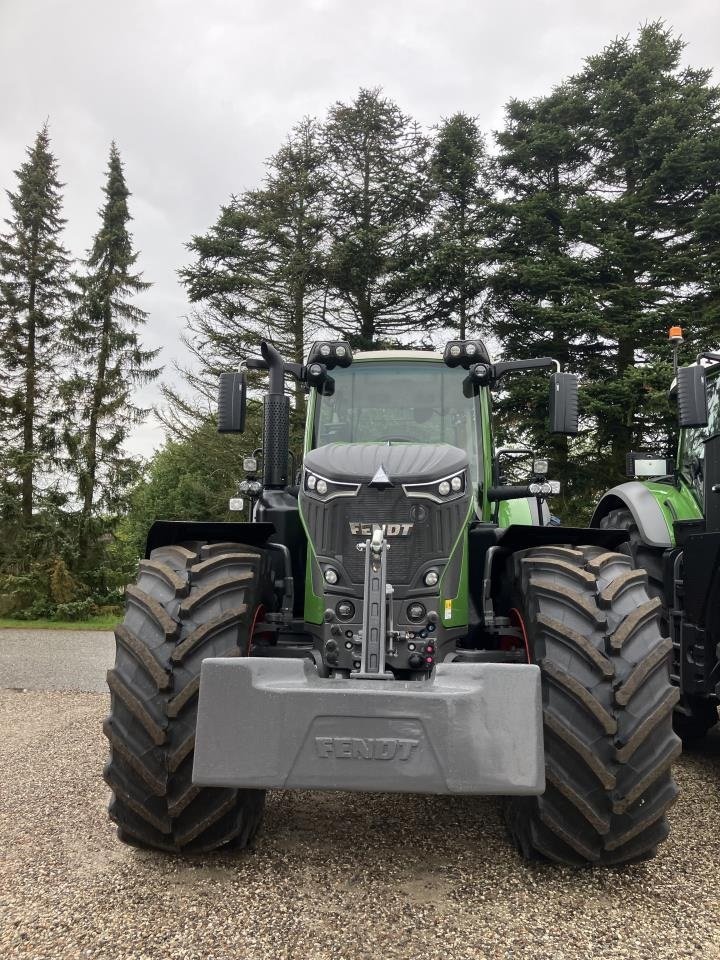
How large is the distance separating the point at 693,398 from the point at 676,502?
89 centimetres

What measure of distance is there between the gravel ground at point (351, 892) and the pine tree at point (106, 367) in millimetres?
15351

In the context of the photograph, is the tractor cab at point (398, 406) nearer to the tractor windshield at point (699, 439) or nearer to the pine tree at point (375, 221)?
the tractor windshield at point (699, 439)

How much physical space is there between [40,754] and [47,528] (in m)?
13.5

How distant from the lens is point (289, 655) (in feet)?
11.5

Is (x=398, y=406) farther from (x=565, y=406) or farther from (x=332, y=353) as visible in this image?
(x=565, y=406)

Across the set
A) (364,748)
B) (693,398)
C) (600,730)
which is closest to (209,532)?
(364,748)

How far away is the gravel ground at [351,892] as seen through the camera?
255 centimetres

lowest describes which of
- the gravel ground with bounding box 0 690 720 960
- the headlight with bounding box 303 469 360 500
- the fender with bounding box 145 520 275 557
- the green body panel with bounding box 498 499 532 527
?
the gravel ground with bounding box 0 690 720 960

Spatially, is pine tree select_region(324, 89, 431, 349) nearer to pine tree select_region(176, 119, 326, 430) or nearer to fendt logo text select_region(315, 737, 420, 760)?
pine tree select_region(176, 119, 326, 430)

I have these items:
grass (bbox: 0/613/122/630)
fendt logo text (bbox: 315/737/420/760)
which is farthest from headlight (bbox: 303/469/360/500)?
grass (bbox: 0/613/122/630)

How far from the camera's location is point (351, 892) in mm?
2908

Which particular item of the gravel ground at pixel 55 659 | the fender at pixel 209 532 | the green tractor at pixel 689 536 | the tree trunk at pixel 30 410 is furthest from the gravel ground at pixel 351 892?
the tree trunk at pixel 30 410

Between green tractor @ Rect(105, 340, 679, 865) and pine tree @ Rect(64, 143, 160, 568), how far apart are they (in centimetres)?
1568

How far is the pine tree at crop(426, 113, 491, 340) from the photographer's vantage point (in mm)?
18797
